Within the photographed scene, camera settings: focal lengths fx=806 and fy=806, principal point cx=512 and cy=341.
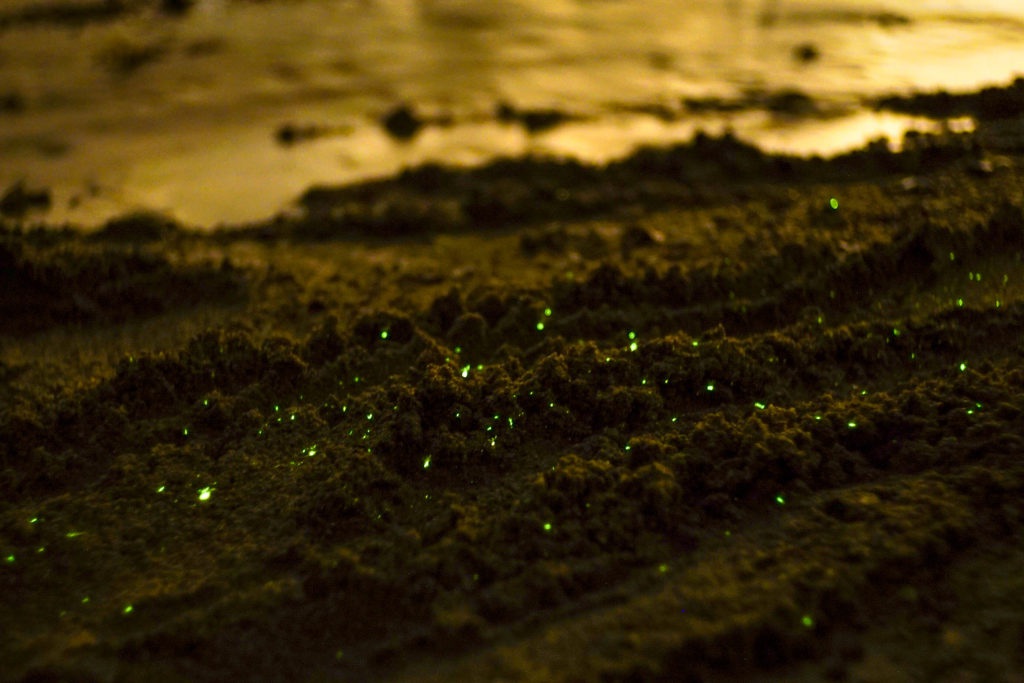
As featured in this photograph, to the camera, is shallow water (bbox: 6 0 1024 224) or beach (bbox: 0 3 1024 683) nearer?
beach (bbox: 0 3 1024 683)

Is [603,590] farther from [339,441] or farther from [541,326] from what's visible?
[541,326]

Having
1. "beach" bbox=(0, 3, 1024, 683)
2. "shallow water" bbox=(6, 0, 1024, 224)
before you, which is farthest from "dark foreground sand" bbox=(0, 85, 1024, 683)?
"shallow water" bbox=(6, 0, 1024, 224)

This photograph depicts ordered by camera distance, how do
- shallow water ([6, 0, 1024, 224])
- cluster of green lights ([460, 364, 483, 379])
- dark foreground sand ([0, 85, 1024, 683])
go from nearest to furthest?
dark foreground sand ([0, 85, 1024, 683]), cluster of green lights ([460, 364, 483, 379]), shallow water ([6, 0, 1024, 224])

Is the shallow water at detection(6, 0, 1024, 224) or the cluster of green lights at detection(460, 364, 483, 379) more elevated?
the shallow water at detection(6, 0, 1024, 224)

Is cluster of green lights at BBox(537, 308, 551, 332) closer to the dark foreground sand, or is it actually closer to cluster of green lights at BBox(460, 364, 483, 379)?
the dark foreground sand

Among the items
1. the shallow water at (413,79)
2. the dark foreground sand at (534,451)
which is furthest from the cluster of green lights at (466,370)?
the shallow water at (413,79)

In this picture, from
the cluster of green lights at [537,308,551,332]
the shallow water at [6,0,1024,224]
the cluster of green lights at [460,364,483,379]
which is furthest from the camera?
the shallow water at [6,0,1024,224]
